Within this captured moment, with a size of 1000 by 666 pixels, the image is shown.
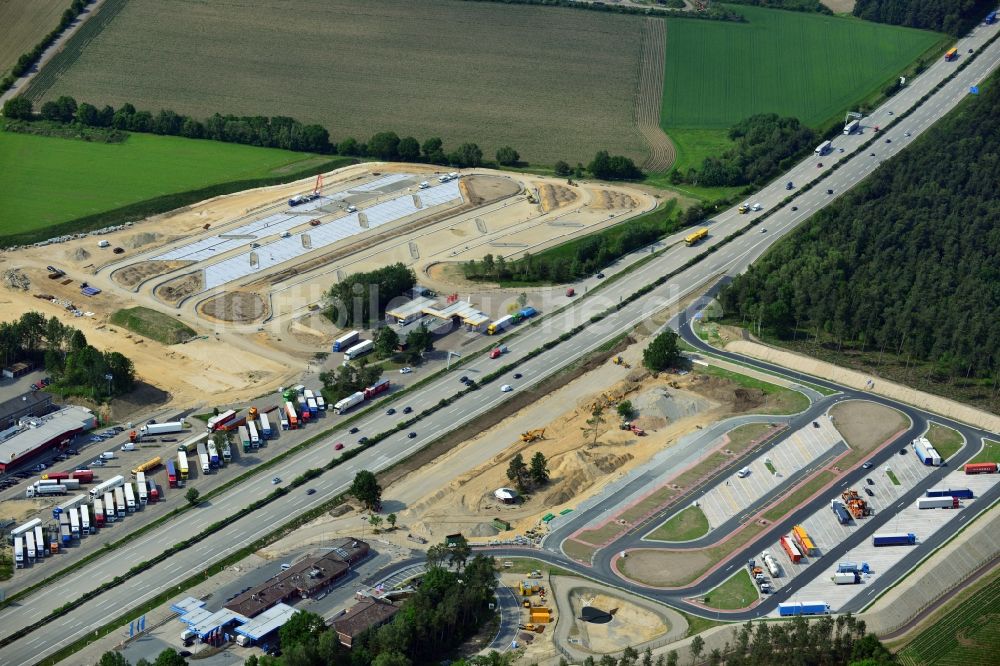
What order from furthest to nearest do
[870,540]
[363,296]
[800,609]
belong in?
[363,296], [870,540], [800,609]

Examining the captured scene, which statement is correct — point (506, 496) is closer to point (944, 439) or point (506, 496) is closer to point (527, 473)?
point (527, 473)

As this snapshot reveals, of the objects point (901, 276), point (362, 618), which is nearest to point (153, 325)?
point (362, 618)

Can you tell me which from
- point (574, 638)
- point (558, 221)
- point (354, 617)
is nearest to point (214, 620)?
point (354, 617)

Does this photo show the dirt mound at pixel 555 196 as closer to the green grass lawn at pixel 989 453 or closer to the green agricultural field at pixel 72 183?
the green agricultural field at pixel 72 183

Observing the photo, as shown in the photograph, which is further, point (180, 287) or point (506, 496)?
point (180, 287)

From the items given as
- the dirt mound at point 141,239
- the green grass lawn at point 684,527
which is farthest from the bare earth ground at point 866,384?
the dirt mound at point 141,239

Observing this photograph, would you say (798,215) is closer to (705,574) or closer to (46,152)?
(705,574)

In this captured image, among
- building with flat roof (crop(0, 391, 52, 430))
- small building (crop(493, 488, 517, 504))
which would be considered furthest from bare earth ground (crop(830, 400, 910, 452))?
building with flat roof (crop(0, 391, 52, 430))
